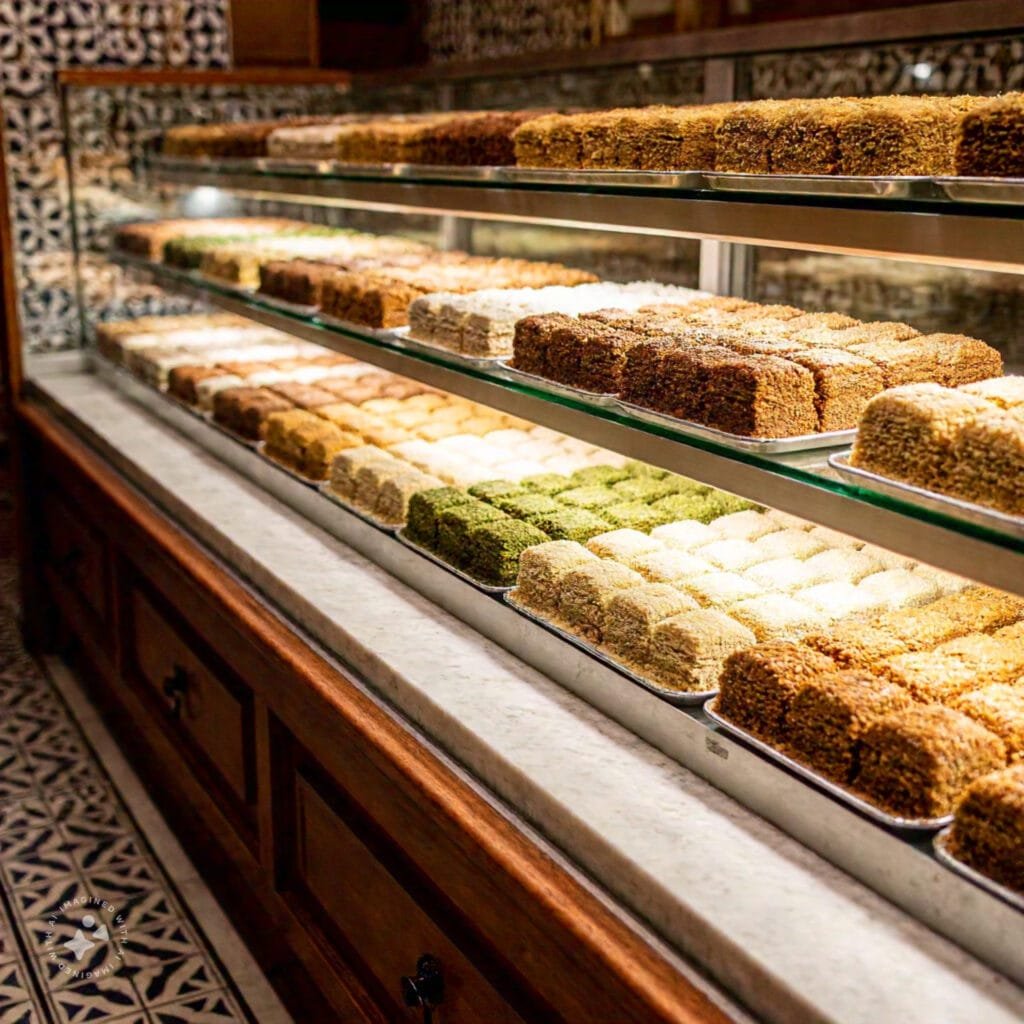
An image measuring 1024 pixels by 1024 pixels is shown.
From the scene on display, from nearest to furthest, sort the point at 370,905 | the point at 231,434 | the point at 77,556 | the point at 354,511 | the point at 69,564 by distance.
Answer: the point at 370,905 < the point at 354,511 < the point at 231,434 < the point at 77,556 < the point at 69,564

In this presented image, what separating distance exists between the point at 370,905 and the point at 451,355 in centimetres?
125

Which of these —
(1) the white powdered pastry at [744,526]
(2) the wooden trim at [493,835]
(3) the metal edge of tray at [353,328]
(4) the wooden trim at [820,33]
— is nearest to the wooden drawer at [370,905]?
(2) the wooden trim at [493,835]

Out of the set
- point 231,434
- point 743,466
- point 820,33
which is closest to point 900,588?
point 743,466

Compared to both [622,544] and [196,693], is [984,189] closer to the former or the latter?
[622,544]

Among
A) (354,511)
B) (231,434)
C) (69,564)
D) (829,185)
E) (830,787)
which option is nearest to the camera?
(830,787)

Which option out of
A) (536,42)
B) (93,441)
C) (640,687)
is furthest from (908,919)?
(536,42)

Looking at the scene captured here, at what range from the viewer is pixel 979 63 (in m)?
3.00

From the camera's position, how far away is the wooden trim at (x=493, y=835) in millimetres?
1574

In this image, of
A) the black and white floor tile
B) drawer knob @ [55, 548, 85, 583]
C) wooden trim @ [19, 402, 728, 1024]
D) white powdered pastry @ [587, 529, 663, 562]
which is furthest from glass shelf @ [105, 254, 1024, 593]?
drawer knob @ [55, 548, 85, 583]

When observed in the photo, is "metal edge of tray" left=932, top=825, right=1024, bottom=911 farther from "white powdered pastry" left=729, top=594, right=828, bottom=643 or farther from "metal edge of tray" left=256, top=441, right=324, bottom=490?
"metal edge of tray" left=256, top=441, right=324, bottom=490

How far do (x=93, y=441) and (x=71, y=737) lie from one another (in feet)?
3.68

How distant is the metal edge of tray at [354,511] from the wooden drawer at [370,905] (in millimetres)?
602

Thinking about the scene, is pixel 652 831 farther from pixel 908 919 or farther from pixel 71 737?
pixel 71 737

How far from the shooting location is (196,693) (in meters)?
3.37
